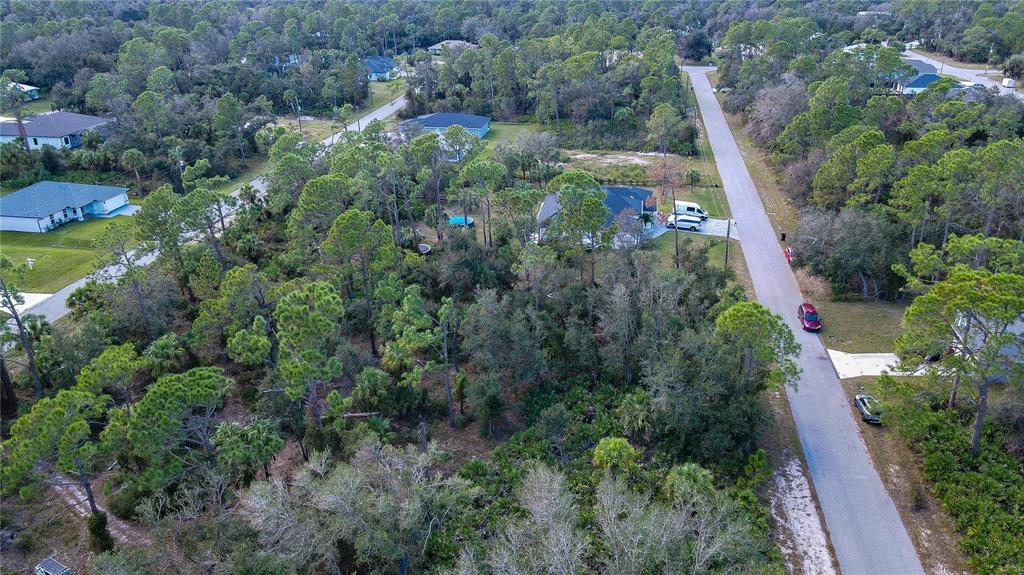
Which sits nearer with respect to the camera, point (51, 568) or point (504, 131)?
point (51, 568)

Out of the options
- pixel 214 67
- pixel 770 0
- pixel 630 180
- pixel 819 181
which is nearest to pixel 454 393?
pixel 819 181

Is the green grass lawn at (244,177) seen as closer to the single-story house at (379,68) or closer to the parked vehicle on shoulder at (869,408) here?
the single-story house at (379,68)

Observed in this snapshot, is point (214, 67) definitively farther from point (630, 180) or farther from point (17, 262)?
point (630, 180)

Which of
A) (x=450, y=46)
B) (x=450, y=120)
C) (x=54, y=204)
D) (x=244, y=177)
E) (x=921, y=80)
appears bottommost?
(x=244, y=177)

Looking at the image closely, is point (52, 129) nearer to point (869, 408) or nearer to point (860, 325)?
point (860, 325)

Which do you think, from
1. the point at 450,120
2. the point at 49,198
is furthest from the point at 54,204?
the point at 450,120

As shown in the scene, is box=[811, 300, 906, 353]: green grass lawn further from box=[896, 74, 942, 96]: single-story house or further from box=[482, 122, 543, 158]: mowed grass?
box=[896, 74, 942, 96]: single-story house

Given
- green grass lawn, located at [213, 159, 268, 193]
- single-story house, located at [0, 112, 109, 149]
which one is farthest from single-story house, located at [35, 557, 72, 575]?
single-story house, located at [0, 112, 109, 149]
